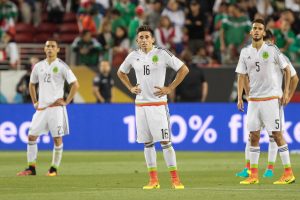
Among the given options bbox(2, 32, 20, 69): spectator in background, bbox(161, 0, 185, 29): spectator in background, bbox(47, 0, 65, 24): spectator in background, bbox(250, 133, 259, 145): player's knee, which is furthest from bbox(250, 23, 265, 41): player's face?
bbox(47, 0, 65, 24): spectator in background

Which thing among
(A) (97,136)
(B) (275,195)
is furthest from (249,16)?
(B) (275,195)

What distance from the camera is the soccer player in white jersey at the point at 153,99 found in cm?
1470

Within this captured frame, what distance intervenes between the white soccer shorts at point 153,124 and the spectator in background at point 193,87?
11591 mm

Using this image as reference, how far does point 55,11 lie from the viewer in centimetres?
3158

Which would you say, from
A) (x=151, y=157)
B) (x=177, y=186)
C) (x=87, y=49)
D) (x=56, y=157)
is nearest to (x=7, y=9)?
(x=87, y=49)

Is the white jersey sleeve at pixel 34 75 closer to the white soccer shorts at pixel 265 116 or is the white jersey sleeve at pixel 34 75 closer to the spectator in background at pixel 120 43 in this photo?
the white soccer shorts at pixel 265 116

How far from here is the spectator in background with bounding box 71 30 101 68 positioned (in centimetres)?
2780

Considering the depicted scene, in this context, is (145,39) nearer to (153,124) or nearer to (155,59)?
(155,59)

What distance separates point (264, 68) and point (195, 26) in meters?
12.9

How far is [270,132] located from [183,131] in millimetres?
9979

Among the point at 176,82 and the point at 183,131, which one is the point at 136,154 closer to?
the point at 183,131

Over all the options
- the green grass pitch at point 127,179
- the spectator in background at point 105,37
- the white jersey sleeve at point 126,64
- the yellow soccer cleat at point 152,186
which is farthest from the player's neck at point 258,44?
the spectator in background at point 105,37

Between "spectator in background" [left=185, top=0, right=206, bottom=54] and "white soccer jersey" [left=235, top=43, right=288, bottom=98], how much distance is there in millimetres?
12266

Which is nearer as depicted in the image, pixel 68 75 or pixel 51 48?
pixel 51 48
